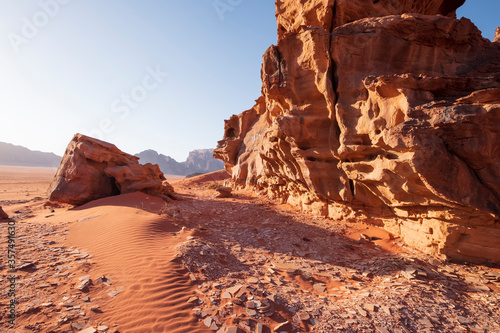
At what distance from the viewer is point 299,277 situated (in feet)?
16.0

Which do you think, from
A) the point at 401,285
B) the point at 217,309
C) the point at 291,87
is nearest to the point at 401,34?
the point at 291,87

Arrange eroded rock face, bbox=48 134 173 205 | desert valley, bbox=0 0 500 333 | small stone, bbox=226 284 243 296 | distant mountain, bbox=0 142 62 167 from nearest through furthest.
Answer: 1. desert valley, bbox=0 0 500 333
2. small stone, bbox=226 284 243 296
3. eroded rock face, bbox=48 134 173 205
4. distant mountain, bbox=0 142 62 167

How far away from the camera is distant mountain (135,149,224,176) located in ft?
400

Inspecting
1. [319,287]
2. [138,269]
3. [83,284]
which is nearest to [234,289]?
[319,287]

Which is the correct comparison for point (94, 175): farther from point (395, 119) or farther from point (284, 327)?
point (395, 119)

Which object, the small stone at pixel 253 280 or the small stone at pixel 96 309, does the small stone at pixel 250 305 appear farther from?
the small stone at pixel 96 309

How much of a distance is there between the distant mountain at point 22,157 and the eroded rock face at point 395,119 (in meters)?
153

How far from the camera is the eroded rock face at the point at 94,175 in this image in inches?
424

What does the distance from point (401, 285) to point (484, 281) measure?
1996 mm

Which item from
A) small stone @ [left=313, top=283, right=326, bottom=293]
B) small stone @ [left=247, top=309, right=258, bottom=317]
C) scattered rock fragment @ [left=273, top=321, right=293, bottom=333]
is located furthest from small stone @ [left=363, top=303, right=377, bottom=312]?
small stone @ [left=247, top=309, right=258, bottom=317]

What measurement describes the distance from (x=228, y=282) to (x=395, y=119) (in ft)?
19.8

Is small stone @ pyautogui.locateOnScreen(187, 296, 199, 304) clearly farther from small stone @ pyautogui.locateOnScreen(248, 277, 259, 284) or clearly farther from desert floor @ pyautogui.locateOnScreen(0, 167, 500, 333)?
small stone @ pyautogui.locateOnScreen(248, 277, 259, 284)

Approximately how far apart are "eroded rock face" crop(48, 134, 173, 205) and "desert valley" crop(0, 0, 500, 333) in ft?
0.80

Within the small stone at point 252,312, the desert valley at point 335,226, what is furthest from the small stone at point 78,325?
the small stone at point 252,312
